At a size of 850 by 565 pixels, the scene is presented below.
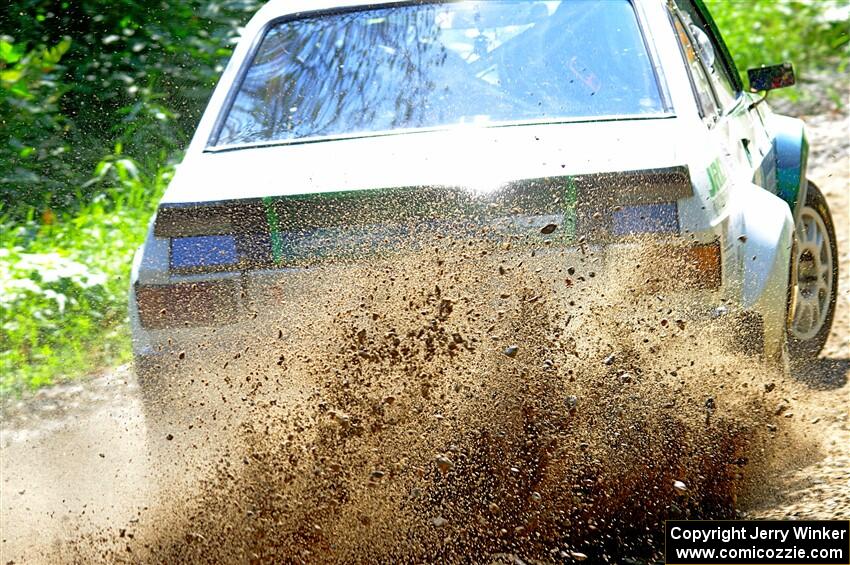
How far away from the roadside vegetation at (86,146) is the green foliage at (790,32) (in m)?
5.25

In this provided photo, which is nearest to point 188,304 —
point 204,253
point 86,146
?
point 204,253

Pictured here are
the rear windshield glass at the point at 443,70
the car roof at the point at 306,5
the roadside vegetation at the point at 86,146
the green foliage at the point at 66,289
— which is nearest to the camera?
the rear windshield glass at the point at 443,70

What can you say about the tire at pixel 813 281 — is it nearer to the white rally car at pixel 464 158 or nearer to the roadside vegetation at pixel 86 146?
the white rally car at pixel 464 158

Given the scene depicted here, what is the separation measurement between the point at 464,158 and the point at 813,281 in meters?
2.10

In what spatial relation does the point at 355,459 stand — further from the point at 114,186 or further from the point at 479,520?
the point at 114,186

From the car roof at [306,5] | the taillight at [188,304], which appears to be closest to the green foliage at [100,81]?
the car roof at [306,5]

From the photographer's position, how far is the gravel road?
339cm

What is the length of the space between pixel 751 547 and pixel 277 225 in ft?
5.15

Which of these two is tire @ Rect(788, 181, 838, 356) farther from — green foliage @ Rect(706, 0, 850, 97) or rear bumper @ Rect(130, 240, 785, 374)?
green foliage @ Rect(706, 0, 850, 97)

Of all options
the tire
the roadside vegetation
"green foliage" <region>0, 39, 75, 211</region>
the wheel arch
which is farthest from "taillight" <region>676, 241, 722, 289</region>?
"green foliage" <region>0, 39, 75, 211</region>

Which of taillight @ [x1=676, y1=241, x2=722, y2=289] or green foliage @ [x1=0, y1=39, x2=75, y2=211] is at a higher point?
taillight @ [x1=676, y1=241, x2=722, y2=289]

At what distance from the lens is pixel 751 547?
306 cm

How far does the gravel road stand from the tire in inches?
5.4

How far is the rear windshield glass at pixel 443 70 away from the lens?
393 centimetres
